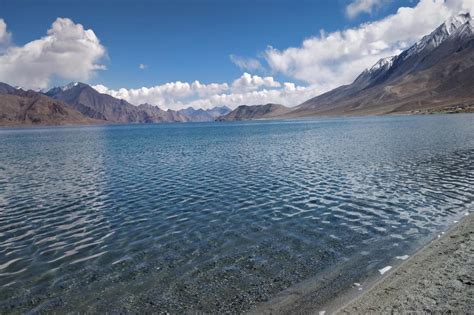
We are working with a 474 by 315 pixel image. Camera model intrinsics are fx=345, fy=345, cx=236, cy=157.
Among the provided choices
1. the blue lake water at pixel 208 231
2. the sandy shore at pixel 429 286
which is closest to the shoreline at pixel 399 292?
the sandy shore at pixel 429 286

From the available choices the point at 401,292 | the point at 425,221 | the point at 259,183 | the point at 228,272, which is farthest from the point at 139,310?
the point at 259,183

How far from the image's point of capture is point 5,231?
2386 cm

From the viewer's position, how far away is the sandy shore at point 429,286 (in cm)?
1241

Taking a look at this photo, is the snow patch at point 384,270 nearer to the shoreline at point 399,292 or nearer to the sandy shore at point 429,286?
the shoreline at point 399,292

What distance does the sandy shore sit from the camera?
12414 millimetres

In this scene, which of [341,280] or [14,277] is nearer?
[341,280]

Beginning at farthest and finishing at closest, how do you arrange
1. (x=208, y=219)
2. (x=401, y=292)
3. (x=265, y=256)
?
(x=208, y=219)
(x=265, y=256)
(x=401, y=292)

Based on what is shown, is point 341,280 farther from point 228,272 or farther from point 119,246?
point 119,246

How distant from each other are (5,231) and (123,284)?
13.4 m

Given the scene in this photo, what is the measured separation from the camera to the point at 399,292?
13688mm

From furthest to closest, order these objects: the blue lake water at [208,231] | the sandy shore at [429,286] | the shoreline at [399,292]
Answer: the blue lake water at [208,231]
the shoreline at [399,292]
the sandy shore at [429,286]

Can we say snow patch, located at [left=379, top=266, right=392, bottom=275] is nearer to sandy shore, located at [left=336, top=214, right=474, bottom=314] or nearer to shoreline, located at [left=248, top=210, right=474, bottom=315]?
shoreline, located at [left=248, top=210, right=474, bottom=315]

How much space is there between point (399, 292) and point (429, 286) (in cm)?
133

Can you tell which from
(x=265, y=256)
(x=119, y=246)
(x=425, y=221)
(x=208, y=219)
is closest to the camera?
(x=265, y=256)
